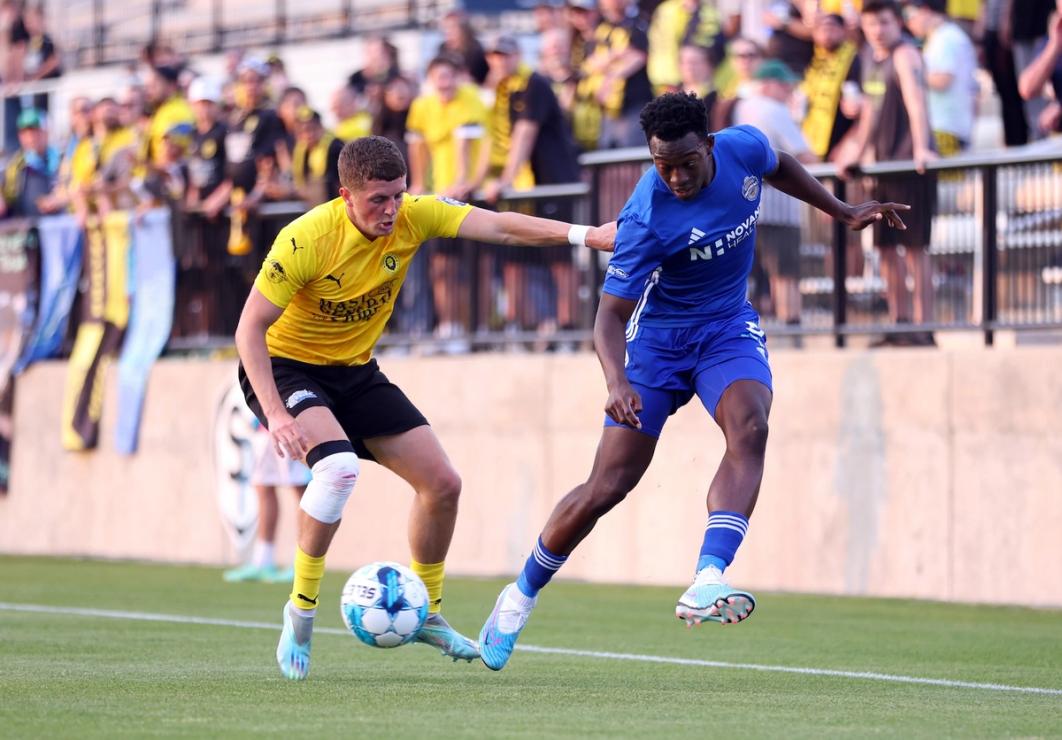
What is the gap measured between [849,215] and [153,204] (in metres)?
11.5

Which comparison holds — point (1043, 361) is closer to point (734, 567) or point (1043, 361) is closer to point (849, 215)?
point (734, 567)

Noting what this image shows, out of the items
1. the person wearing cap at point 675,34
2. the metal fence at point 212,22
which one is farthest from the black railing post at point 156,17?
the person wearing cap at point 675,34

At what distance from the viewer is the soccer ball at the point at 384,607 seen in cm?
845

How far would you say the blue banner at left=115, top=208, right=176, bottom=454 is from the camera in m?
19.0

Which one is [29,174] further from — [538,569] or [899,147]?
[538,569]

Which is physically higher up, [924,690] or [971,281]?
[971,281]

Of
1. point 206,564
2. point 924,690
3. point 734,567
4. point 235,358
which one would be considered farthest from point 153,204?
point 924,690

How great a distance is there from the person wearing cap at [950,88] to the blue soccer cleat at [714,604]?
737 centimetres

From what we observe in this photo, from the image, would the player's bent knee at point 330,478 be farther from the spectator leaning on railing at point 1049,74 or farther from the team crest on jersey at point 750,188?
the spectator leaning on railing at point 1049,74

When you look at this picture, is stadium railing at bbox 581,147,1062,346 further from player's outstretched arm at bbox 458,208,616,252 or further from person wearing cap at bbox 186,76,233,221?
person wearing cap at bbox 186,76,233,221

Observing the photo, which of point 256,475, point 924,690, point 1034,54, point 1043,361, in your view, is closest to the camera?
point 924,690

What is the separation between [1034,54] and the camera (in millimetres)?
14219

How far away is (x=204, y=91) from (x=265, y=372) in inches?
443

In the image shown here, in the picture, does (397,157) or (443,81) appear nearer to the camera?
(397,157)
